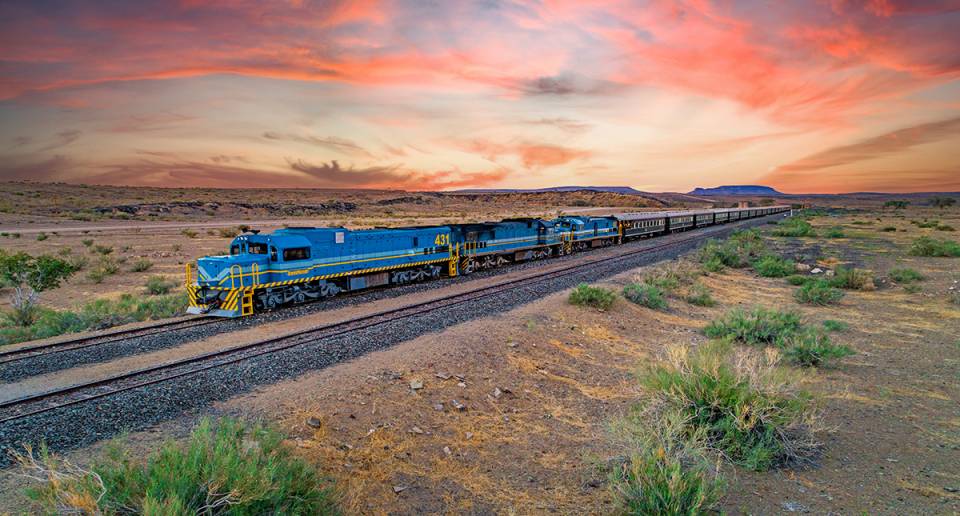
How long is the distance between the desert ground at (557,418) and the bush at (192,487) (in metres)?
1.23

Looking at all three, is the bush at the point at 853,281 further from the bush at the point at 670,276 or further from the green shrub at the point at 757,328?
the green shrub at the point at 757,328

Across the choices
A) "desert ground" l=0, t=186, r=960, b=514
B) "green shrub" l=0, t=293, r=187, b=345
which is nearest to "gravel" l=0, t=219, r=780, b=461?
"desert ground" l=0, t=186, r=960, b=514

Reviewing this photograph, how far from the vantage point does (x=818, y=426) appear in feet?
25.8

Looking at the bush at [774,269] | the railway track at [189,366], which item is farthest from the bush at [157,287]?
the bush at [774,269]

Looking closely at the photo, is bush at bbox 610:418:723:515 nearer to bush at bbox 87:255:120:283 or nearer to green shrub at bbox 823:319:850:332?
green shrub at bbox 823:319:850:332

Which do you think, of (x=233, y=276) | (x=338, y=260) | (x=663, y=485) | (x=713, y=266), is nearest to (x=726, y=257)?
(x=713, y=266)

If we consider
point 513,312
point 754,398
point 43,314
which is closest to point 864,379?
point 754,398

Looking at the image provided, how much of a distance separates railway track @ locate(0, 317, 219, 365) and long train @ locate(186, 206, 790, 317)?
0.99 metres

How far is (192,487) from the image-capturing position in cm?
480

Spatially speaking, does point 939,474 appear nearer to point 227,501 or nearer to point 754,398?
point 754,398

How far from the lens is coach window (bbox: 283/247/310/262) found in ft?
59.5

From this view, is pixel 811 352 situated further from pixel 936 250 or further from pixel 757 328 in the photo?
pixel 936 250

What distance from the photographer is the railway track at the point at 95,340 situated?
12500 mm

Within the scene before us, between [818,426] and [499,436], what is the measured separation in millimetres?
5118
